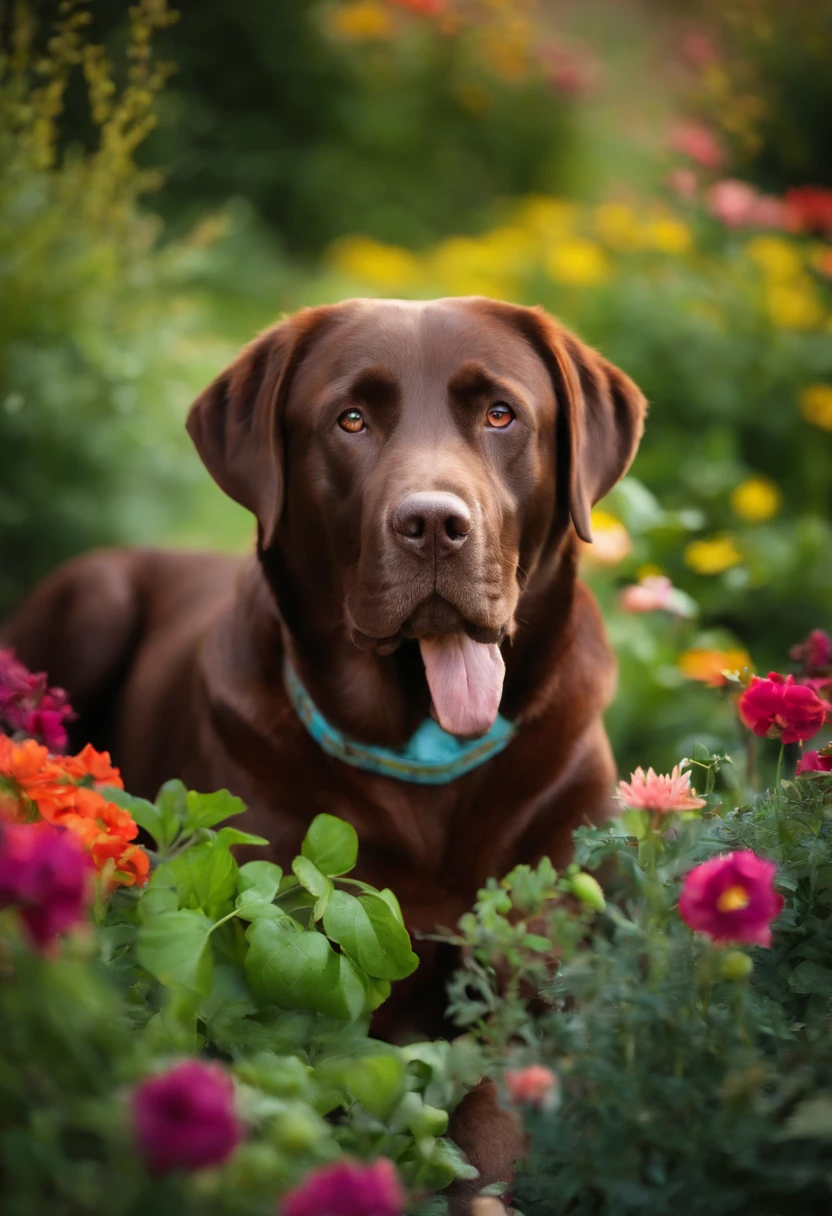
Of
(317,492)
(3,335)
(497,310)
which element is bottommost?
(3,335)

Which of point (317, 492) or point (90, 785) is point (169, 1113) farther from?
point (317, 492)

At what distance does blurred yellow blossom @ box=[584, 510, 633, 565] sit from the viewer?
3.71 metres

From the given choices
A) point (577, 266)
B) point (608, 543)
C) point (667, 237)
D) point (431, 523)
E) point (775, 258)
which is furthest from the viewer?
point (667, 237)

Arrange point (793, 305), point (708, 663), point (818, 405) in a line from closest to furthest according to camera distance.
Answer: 1. point (708, 663)
2. point (818, 405)
3. point (793, 305)

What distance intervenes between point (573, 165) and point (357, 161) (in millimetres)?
1489

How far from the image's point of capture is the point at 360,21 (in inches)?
315

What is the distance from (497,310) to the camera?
2.64m

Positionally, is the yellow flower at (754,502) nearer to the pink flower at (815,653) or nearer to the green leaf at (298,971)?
the pink flower at (815,653)

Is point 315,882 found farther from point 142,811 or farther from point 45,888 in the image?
point 45,888

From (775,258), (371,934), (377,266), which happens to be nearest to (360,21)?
(377,266)

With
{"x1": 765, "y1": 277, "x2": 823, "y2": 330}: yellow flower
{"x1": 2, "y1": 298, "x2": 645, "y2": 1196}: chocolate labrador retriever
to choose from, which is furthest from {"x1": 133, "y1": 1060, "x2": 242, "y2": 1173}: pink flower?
{"x1": 765, "y1": 277, "x2": 823, "y2": 330}: yellow flower

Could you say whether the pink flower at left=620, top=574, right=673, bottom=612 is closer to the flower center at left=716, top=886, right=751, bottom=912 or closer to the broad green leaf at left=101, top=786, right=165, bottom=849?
the broad green leaf at left=101, top=786, right=165, bottom=849

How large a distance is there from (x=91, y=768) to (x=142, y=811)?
4.7 inches

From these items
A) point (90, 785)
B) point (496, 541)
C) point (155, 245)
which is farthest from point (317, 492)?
point (155, 245)
